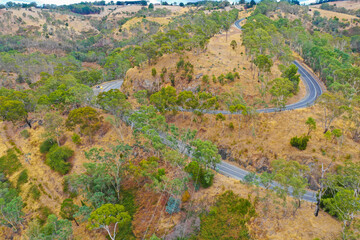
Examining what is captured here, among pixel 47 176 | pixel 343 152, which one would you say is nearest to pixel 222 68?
pixel 343 152

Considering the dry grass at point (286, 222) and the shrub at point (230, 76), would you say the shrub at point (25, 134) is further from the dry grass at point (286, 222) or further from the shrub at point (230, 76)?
the shrub at point (230, 76)

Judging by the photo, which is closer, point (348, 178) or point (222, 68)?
point (348, 178)

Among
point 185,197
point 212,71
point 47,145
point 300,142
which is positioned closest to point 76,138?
point 47,145

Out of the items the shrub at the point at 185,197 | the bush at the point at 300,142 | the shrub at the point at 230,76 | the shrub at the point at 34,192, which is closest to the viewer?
the shrub at the point at 185,197

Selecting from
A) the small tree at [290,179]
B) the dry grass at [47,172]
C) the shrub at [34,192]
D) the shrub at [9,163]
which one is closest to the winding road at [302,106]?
the small tree at [290,179]

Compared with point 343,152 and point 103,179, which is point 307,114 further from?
point 103,179

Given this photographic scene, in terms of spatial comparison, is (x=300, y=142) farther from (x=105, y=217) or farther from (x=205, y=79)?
(x=105, y=217)
